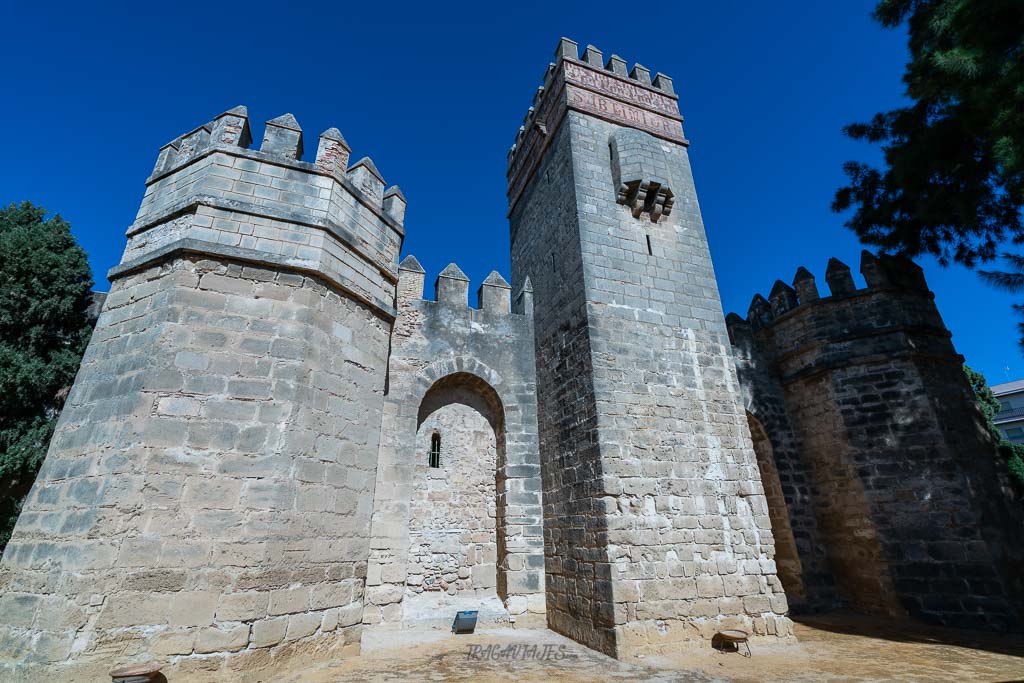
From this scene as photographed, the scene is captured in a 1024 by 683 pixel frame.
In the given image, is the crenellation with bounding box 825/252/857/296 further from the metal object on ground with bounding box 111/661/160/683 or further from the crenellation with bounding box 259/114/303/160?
the metal object on ground with bounding box 111/661/160/683

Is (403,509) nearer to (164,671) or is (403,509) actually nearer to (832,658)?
(164,671)

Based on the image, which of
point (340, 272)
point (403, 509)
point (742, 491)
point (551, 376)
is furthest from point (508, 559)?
point (340, 272)

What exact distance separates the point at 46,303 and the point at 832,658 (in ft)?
35.9

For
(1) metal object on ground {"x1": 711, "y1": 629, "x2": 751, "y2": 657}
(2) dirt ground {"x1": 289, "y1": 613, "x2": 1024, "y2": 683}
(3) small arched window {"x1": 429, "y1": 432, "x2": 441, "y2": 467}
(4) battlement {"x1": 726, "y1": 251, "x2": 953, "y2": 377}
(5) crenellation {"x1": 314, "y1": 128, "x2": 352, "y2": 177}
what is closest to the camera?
(2) dirt ground {"x1": 289, "y1": 613, "x2": 1024, "y2": 683}

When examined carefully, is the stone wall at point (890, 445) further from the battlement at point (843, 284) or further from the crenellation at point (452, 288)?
the crenellation at point (452, 288)

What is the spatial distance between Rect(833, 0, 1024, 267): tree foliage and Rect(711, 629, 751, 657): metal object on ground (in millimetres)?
6529

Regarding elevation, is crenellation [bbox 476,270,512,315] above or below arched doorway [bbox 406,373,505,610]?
above

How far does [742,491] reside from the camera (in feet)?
22.4

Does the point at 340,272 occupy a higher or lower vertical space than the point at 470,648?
higher

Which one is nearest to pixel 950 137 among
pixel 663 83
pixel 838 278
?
pixel 838 278

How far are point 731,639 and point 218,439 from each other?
594cm

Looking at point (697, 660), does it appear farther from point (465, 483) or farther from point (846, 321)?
point (846, 321)

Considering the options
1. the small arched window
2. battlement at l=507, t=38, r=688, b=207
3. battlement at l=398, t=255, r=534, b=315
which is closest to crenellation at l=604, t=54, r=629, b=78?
battlement at l=507, t=38, r=688, b=207

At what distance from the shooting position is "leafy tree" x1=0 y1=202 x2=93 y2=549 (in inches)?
242
